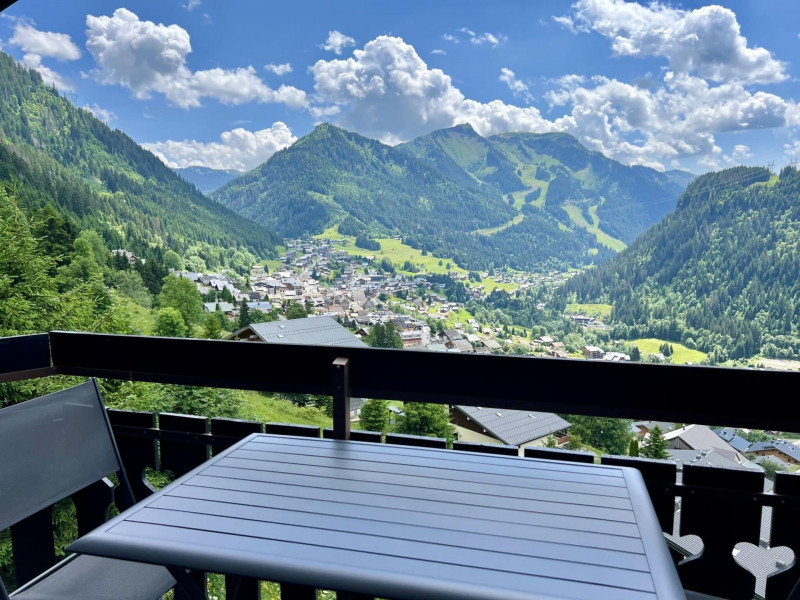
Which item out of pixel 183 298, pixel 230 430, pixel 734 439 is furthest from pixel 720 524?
pixel 183 298

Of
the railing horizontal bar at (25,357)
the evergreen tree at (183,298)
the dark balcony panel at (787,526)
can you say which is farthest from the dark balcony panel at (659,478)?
the evergreen tree at (183,298)

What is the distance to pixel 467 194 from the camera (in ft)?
135

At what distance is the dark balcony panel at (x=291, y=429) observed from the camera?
5.41 feet

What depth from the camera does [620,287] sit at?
2447 centimetres

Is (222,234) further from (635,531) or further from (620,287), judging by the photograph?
(635,531)

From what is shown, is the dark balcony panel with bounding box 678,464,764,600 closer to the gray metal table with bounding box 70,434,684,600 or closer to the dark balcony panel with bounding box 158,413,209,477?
the gray metal table with bounding box 70,434,684,600

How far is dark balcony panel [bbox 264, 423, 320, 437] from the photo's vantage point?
5.41 feet

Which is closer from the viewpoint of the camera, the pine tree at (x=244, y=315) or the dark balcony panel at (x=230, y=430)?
the dark balcony panel at (x=230, y=430)

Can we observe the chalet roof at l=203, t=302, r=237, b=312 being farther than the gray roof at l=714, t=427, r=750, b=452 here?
Yes

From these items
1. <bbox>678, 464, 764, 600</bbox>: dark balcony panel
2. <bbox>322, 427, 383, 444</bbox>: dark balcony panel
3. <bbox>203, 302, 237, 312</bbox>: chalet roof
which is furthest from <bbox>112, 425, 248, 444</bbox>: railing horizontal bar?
<bbox>203, 302, 237, 312</bbox>: chalet roof

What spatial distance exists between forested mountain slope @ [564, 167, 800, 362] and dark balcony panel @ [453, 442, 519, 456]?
1839 cm

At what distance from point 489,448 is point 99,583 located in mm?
1113

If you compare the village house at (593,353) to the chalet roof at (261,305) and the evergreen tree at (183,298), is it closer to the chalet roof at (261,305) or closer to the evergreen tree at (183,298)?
the chalet roof at (261,305)

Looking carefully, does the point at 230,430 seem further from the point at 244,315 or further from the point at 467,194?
the point at 467,194
